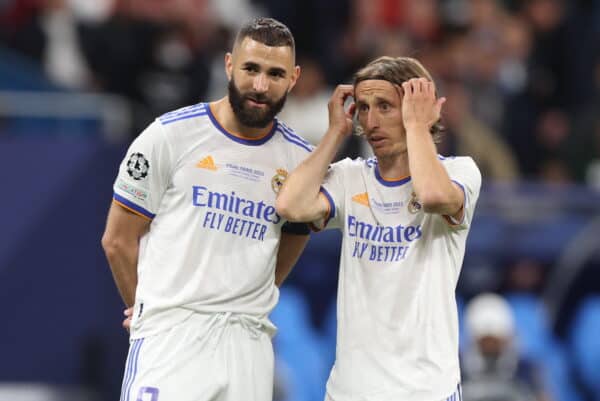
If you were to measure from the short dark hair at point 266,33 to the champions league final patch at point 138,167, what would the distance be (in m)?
0.65

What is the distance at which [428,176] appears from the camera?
224 inches

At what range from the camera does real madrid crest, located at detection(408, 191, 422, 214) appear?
234 inches

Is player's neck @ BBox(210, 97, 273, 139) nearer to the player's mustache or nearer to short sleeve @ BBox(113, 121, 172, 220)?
the player's mustache

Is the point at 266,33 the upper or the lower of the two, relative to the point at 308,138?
upper

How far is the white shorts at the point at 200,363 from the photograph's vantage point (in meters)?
5.98

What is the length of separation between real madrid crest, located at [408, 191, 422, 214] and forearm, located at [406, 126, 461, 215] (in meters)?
0.16

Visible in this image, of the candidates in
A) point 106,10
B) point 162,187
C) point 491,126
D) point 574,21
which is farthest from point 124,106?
point 162,187

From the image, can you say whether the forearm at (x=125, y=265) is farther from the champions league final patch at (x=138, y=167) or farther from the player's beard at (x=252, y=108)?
the player's beard at (x=252, y=108)

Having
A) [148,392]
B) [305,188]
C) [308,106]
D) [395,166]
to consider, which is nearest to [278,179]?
[305,188]

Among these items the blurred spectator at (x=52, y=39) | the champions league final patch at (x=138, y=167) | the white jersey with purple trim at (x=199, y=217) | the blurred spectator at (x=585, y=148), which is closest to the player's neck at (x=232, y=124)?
the white jersey with purple trim at (x=199, y=217)

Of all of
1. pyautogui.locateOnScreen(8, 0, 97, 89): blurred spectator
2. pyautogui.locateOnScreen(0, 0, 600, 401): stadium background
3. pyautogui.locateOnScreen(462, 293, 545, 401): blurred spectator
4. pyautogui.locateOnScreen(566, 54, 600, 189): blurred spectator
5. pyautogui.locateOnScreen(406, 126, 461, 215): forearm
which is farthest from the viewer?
pyautogui.locateOnScreen(8, 0, 97, 89): blurred spectator

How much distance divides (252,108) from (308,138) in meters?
5.62

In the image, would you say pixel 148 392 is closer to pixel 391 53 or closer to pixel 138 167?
pixel 138 167

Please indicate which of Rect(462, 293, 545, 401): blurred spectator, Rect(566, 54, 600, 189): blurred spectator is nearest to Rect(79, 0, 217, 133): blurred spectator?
Rect(566, 54, 600, 189): blurred spectator
